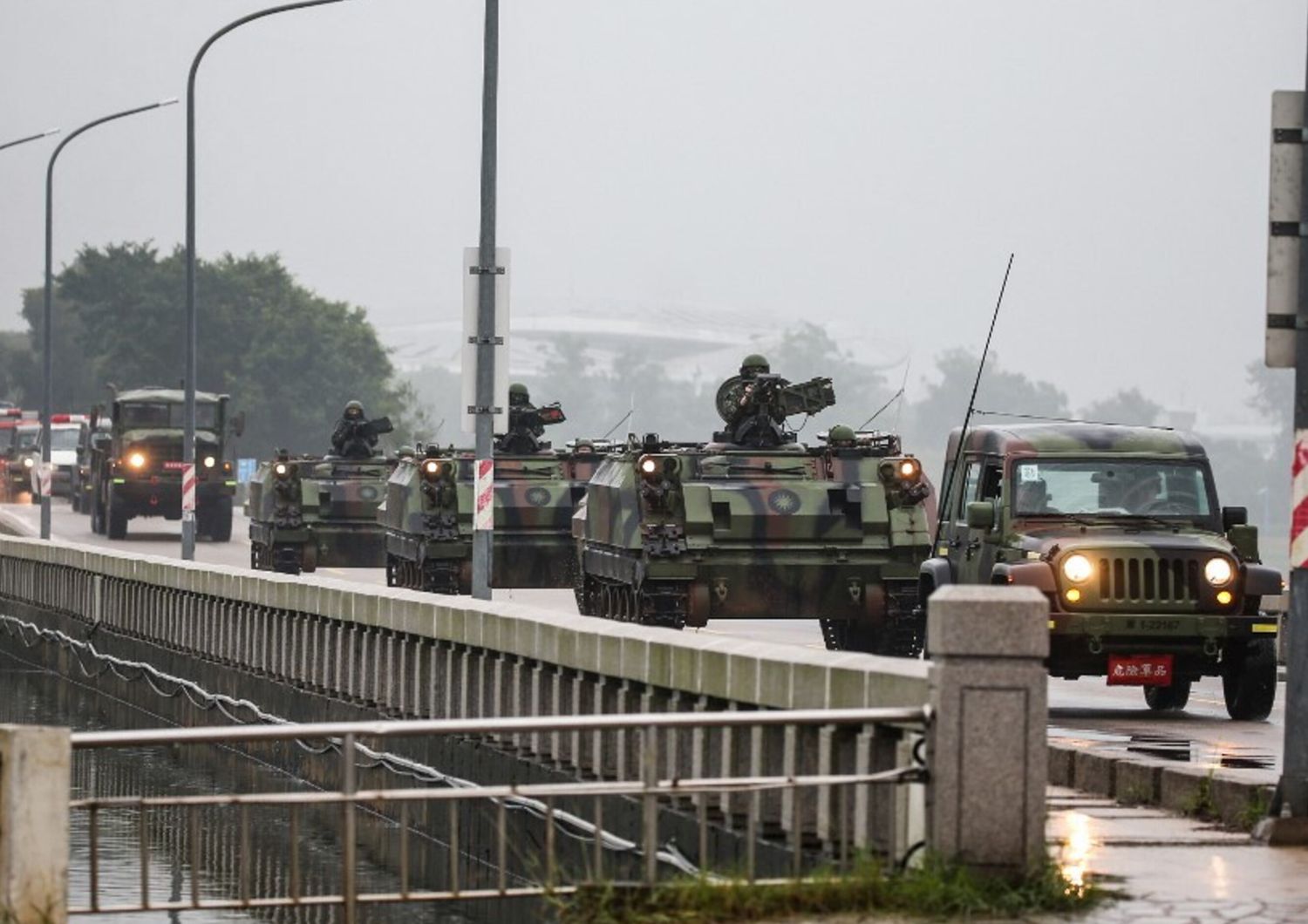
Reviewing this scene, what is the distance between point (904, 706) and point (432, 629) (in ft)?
33.7

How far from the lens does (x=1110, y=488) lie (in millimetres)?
24094

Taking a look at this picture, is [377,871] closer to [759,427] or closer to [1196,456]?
[1196,456]

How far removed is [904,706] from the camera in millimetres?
12750

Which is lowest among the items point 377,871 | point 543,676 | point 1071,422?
point 377,871

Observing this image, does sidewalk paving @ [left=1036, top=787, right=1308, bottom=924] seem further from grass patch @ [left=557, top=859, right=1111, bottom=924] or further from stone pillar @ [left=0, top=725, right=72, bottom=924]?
stone pillar @ [left=0, top=725, right=72, bottom=924]

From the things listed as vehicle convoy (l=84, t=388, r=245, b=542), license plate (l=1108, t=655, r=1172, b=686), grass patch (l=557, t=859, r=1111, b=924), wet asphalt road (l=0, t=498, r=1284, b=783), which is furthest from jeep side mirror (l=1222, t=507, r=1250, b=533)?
vehicle convoy (l=84, t=388, r=245, b=542)

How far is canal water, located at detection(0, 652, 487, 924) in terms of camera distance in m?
18.3

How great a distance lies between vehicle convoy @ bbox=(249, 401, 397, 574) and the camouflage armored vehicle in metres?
25.1

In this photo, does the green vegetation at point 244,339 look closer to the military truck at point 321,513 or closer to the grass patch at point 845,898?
the military truck at point 321,513

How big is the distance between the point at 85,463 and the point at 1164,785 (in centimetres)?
6834

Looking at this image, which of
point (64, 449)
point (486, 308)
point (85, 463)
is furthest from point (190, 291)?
point (64, 449)

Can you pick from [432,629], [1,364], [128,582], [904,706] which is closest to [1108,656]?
[432,629]

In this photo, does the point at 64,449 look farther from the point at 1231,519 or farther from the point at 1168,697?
the point at 1231,519

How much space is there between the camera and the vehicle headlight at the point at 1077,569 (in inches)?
901
